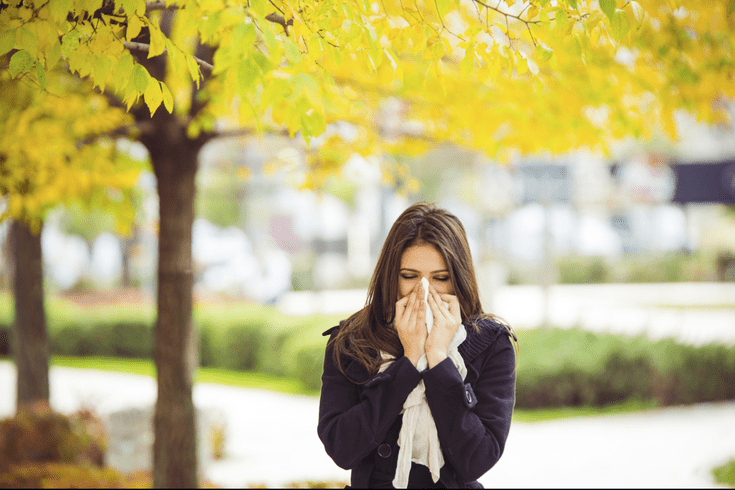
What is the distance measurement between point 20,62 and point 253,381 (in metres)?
10.1

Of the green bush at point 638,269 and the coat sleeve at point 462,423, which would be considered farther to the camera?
the green bush at point 638,269

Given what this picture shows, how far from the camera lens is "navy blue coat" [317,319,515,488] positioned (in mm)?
1929

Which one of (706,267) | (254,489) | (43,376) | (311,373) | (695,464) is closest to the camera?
(254,489)

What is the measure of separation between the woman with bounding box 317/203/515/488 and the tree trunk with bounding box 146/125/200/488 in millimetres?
2859

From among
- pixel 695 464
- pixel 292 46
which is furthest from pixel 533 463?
pixel 292 46

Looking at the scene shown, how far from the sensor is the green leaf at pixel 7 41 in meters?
2.03

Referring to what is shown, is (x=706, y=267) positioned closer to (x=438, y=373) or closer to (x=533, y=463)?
(x=533, y=463)

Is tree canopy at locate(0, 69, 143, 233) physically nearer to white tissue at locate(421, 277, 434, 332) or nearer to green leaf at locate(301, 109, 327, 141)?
green leaf at locate(301, 109, 327, 141)

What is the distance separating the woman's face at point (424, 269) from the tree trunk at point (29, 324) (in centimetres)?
595

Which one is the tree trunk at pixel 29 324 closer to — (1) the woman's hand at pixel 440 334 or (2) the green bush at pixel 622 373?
(2) the green bush at pixel 622 373

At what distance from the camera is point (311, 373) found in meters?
10.2

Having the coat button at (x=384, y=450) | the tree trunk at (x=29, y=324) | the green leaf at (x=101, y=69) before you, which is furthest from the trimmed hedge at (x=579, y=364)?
the green leaf at (x=101, y=69)

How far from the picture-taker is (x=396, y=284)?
215cm

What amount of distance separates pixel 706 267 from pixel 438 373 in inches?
1237
